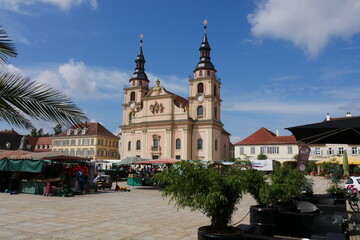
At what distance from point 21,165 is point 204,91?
36.3 metres

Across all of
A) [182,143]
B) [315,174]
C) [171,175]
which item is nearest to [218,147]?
[182,143]

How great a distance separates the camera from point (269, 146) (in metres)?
55.8

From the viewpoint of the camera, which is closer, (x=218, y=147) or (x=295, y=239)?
(x=295, y=239)

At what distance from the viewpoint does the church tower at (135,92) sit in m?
56.8

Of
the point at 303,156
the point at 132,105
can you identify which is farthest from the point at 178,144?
the point at 303,156

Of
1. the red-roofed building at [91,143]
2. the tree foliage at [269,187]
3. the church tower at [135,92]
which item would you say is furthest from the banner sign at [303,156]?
the red-roofed building at [91,143]

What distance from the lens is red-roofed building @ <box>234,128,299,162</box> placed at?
54594 millimetres

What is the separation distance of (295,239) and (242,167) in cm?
164

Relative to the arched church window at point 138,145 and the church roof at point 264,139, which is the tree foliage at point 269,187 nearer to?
the arched church window at point 138,145

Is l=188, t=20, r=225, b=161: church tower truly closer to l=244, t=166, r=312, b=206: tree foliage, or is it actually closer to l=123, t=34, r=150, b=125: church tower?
l=123, t=34, r=150, b=125: church tower

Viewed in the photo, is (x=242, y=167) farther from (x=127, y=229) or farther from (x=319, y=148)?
(x=319, y=148)

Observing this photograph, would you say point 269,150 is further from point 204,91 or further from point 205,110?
point 204,91

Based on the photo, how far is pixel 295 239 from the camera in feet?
19.5

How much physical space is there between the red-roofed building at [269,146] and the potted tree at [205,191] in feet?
166
